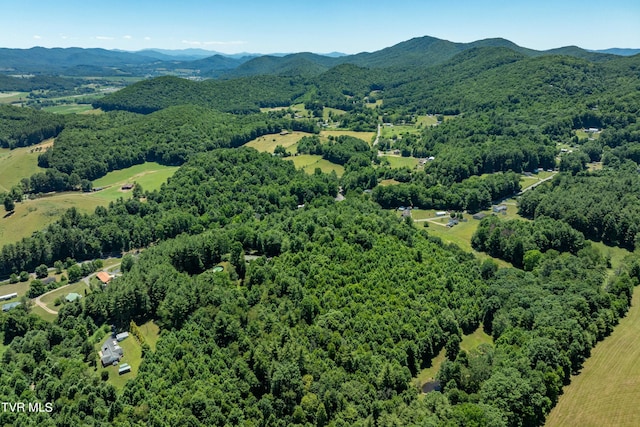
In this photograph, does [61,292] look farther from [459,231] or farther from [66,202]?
[459,231]

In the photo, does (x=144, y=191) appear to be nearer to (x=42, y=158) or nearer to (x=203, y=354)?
(x=42, y=158)

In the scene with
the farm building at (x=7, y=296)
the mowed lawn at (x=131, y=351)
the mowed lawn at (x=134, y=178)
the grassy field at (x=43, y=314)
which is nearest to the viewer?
the mowed lawn at (x=131, y=351)

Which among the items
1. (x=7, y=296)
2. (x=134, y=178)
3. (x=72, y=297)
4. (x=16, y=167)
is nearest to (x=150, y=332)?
(x=72, y=297)

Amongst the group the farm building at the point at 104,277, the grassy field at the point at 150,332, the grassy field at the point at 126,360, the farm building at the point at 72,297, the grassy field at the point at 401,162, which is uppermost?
the grassy field at the point at 401,162

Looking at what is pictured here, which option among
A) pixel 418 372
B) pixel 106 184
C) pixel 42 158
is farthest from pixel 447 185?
pixel 42 158

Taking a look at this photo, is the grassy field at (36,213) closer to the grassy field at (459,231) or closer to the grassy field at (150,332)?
the grassy field at (150,332)

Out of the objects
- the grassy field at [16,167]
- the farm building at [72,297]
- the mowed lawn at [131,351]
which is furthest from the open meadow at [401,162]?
→ the grassy field at [16,167]
